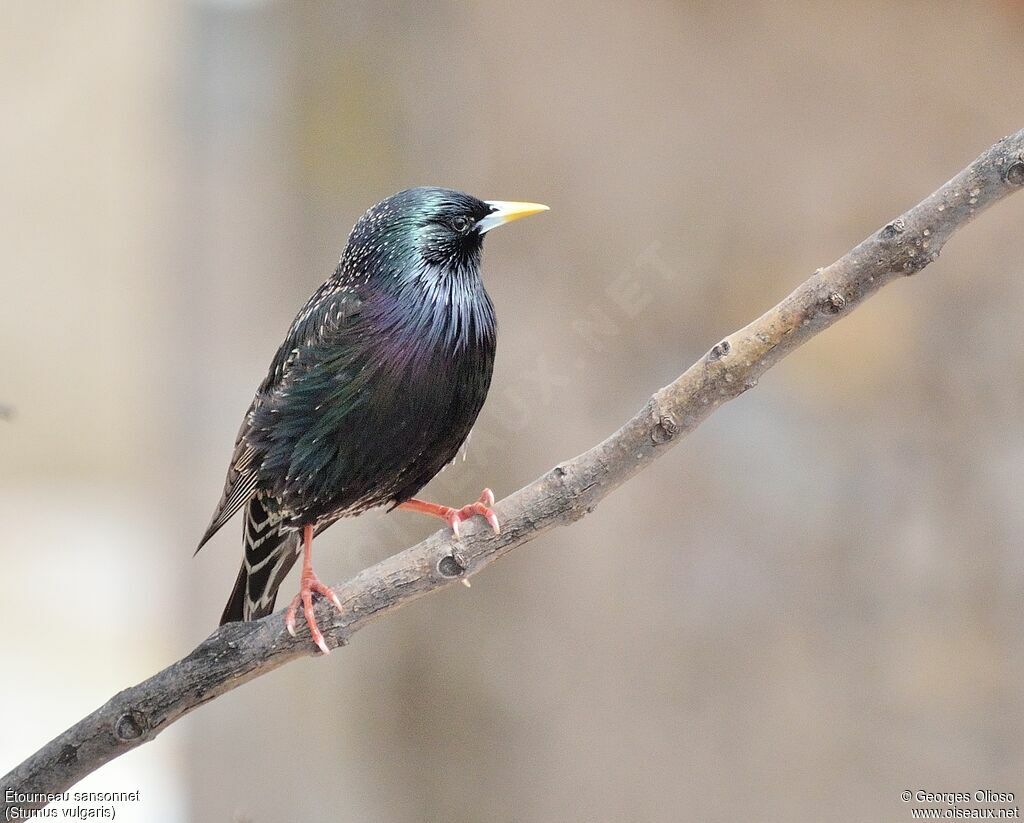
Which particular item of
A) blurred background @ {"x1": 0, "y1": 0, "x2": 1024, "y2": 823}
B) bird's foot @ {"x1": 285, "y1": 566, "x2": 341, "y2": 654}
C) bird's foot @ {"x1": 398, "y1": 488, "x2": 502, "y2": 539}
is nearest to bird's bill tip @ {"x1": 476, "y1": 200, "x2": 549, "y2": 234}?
bird's foot @ {"x1": 398, "y1": 488, "x2": 502, "y2": 539}

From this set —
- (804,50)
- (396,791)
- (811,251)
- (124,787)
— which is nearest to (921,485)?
(811,251)

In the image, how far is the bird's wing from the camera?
1493mm

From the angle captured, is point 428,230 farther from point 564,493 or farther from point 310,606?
point 310,606

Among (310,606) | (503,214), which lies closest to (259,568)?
(310,606)

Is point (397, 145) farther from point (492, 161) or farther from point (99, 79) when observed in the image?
point (99, 79)

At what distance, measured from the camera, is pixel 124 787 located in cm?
228

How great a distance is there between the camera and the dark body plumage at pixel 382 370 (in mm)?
1425

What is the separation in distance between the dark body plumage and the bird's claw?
8 centimetres

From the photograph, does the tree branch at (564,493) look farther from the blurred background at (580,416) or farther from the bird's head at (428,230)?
the blurred background at (580,416)

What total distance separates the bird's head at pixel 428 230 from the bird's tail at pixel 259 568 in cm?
50

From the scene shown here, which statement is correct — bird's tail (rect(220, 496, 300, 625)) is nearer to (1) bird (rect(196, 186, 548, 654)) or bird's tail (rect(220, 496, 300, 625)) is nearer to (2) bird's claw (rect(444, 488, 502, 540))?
(1) bird (rect(196, 186, 548, 654))

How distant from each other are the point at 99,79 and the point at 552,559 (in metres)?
1.83

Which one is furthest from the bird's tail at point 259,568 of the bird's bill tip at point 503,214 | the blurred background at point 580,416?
the blurred background at point 580,416

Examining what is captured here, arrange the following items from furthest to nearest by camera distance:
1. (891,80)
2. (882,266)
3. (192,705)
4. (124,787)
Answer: (891,80) → (124,787) → (192,705) → (882,266)
